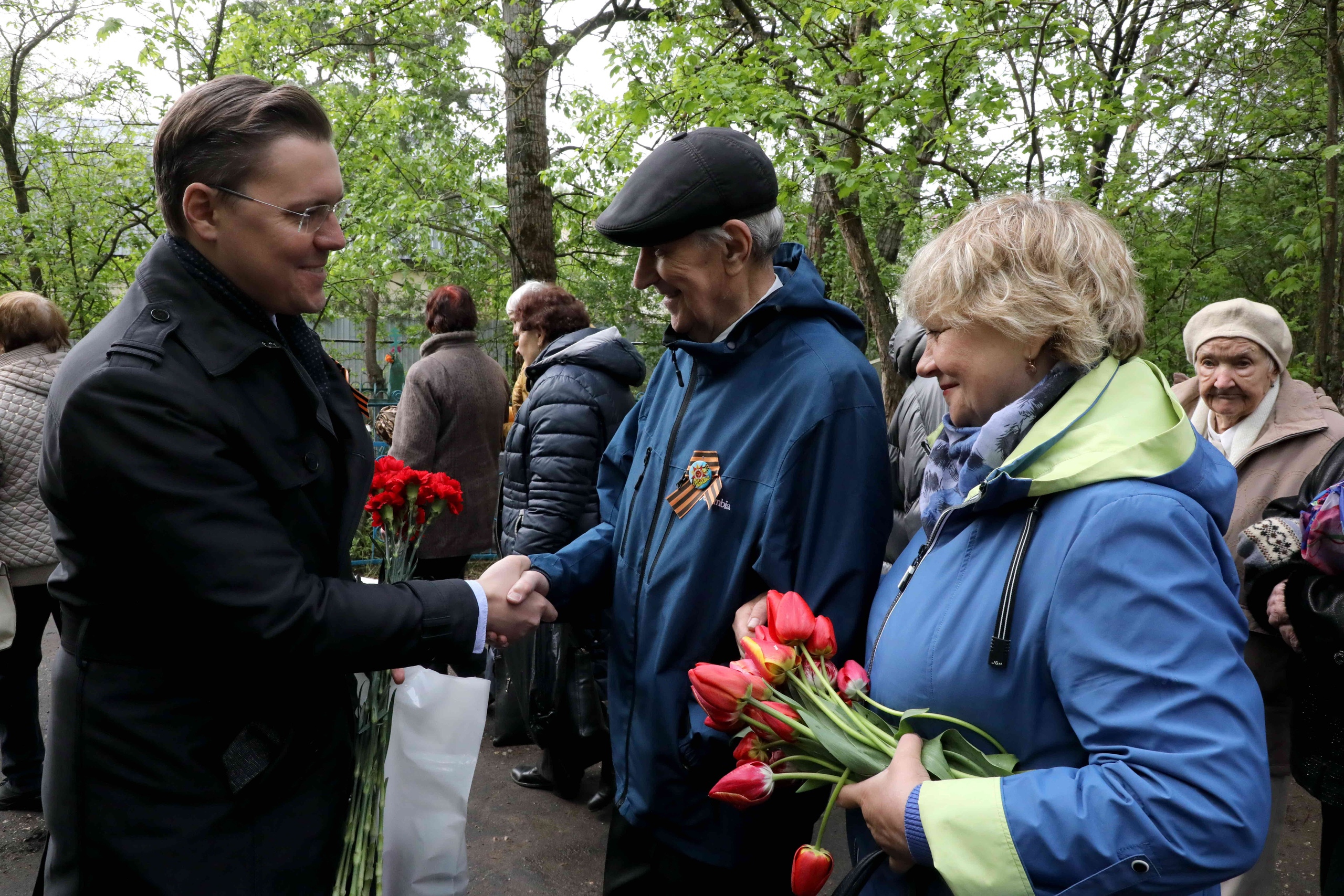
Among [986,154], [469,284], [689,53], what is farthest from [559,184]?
[986,154]

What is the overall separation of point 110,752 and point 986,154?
589 centimetres

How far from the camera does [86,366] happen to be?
1.53 m

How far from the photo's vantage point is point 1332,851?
8.29 feet

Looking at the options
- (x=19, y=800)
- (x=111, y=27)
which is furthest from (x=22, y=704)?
(x=111, y=27)

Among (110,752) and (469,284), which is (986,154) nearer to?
(110,752)

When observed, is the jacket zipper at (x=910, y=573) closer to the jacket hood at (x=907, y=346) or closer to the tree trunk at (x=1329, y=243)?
the jacket hood at (x=907, y=346)

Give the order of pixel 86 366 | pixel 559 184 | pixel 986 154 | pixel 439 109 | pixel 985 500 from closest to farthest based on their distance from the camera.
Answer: pixel 985 500 < pixel 86 366 < pixel 986 154 < pixel 559 184 < pixel 439 109

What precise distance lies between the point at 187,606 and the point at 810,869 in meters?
1.08

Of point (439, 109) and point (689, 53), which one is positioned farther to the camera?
point (439, 109)

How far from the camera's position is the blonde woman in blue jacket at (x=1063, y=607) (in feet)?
3.80

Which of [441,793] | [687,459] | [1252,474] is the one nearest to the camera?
[687,459]

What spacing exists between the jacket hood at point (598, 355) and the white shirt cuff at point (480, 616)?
2.23 metres

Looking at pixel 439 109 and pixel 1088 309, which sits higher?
pixel 439 109

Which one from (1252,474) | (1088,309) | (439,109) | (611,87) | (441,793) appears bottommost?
(441,793)
